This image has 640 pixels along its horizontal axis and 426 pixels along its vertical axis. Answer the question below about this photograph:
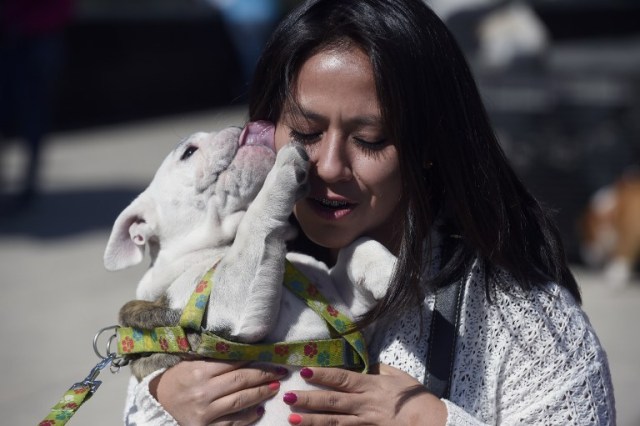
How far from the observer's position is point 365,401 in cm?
234

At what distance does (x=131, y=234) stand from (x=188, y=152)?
0.29 metres

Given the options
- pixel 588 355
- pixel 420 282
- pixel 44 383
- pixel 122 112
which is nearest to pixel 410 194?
pixel 420 282

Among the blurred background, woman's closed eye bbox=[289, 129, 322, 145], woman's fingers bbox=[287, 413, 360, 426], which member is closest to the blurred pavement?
the blurred background

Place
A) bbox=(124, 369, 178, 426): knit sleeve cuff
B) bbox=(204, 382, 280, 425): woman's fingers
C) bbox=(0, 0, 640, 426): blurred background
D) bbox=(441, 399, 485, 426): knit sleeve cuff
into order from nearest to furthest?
1. bbox=(441, 399, 485, 426): knit sleeve cuff
2. bbox=(204, 382, 280, 425): woman's fingers
3. bbox=(124, 369, 178, 426): knit sleeve cuff
4. bbox=(0, 0, 640, 426): blurred background

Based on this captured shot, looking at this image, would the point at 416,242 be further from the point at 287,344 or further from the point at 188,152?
the point at 188,152

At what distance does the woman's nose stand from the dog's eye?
0.53 metres

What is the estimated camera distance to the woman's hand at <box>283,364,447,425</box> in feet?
7.57

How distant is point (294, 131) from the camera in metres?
2.54

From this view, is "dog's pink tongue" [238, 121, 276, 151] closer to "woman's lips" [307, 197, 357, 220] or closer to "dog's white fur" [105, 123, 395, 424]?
"dog's white fur" [105, 123, 395, 424]

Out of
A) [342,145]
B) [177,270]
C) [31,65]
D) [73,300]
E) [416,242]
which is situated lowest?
[73,300]

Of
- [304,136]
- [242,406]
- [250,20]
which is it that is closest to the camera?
[242,406]

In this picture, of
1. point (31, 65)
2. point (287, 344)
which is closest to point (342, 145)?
point (287, 344)

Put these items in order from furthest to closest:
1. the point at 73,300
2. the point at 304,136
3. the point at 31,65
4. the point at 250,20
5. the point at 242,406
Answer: the point at 250,20, the point at 31,65, the point at 73,300, the point at 304,136, the point at 242,406

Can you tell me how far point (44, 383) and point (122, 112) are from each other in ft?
27.9
